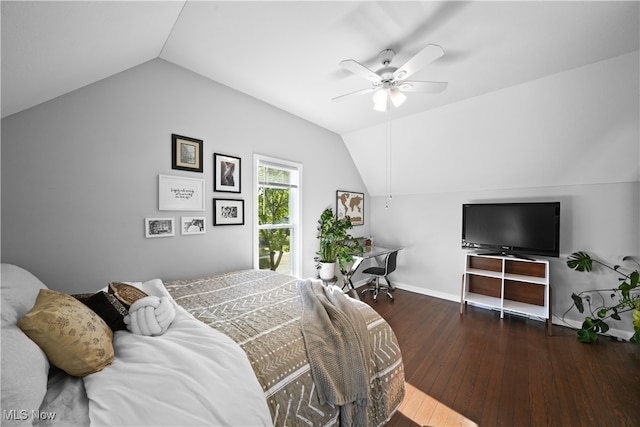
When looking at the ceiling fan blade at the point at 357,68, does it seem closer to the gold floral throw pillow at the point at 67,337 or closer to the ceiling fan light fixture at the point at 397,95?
the ceiling fan light fixture at the point at 397,95

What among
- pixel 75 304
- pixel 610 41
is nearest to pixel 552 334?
pixel 610 41

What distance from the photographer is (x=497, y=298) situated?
3447mm

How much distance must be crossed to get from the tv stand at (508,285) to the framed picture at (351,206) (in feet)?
6.17

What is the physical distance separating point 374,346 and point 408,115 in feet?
10.1

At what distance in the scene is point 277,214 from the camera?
335 centimetres

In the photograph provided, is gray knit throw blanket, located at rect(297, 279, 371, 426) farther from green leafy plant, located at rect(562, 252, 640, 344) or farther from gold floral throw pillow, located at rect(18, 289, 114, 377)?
green leafy plant, located at rect(562, 252, 640, 344)

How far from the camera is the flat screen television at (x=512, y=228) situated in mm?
3039

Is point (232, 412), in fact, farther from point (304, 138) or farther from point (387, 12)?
point (304, 138)

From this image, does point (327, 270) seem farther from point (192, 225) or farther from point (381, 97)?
point (381, 97)

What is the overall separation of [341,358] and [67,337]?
120 cm

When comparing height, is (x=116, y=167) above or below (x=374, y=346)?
above

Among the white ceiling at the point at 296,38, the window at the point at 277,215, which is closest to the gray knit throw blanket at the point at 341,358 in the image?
the window at the point at 277,215

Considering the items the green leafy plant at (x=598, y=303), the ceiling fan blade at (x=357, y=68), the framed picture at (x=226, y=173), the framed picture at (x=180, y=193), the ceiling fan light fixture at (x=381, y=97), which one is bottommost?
the green leafy plant at (x=598, y=303)

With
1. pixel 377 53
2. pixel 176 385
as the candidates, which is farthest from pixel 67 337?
pixel 377 53
